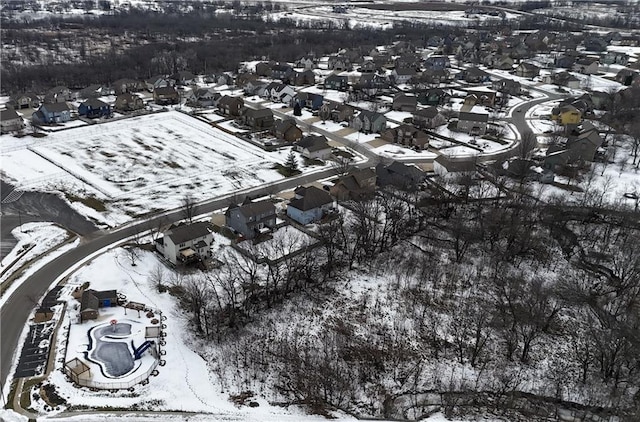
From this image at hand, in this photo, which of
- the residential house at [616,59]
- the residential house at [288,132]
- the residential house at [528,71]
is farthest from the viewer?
the residential house at [616,59]

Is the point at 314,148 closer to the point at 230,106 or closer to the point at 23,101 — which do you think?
the point at 230,106

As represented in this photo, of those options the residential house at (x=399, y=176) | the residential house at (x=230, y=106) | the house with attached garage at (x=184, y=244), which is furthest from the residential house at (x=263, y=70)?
the house with attached garage at (x=184, y=244)

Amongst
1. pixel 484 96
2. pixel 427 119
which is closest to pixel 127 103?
pixel 427 119

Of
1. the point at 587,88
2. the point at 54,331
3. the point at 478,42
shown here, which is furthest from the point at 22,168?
the point at 478,42

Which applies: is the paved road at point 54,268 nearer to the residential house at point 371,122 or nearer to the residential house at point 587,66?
the residential house at point 371,122

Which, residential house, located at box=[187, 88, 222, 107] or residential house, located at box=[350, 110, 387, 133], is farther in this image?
residential house, located at box=[187, 88, 222, 107]

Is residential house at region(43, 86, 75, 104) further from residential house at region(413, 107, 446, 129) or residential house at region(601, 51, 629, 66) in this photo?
residential house at region(601, 51, 629, 66)

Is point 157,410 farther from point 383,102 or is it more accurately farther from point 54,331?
point 383,102

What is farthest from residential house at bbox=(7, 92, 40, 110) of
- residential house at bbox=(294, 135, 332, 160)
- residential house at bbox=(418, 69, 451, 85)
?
residential house at bbox=(418, 69, 451, 85)
